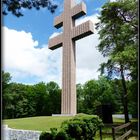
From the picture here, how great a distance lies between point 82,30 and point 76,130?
25.4 feet

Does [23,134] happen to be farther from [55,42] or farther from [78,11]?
[78,11]

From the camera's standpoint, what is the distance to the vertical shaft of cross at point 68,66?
1274cm

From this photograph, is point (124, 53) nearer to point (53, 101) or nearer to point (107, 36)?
point (107, 36)

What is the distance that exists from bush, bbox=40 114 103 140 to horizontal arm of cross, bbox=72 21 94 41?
21.3 ft

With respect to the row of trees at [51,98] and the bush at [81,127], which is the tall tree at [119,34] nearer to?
the bush at [81,127]

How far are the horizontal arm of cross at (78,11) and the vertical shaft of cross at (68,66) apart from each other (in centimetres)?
19

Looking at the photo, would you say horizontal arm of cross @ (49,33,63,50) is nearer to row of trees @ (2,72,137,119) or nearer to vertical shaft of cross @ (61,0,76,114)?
vertical shaft of cross @ (61,0,76,114)

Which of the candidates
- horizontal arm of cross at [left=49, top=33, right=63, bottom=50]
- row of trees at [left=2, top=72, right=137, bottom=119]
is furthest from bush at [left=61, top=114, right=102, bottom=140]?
row of trees at [left=2, top=72, right=137, bottom=119]

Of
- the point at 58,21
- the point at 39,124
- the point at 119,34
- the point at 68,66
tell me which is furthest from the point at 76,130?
the point at 58,21

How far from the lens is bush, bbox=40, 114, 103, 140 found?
4004mm

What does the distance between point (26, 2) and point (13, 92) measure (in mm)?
18618

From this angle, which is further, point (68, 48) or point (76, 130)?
point (68, 48)

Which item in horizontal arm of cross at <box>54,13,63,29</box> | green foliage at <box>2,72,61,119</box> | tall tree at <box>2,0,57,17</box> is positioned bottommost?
green foliage at <box>2,72,61,119</box>

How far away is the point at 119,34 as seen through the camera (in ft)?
37.9
